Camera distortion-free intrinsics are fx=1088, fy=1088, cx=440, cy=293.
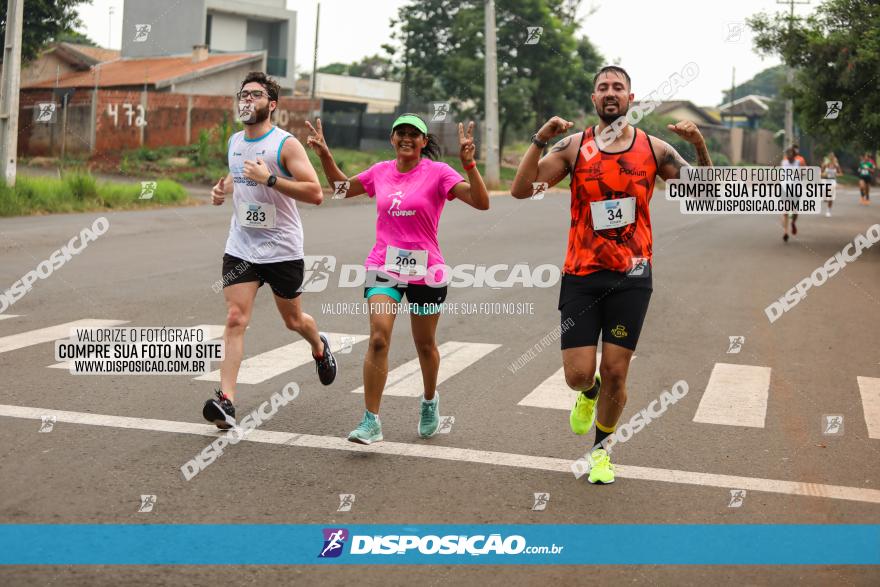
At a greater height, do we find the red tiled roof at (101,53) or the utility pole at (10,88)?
the red tiled roof at (101,53)

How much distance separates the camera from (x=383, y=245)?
21.6 ft

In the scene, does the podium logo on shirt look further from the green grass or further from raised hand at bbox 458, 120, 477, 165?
the green grass

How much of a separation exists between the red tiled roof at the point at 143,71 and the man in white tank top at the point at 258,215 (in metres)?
36.0

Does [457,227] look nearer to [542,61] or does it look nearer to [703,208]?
[703,208]

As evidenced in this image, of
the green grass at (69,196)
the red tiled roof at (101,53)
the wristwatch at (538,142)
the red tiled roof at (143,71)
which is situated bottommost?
the green grass at (69,196)

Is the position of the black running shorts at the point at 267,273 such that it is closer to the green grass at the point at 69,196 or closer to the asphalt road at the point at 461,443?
the asphalt road at the point at 461,443

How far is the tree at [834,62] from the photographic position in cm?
2034

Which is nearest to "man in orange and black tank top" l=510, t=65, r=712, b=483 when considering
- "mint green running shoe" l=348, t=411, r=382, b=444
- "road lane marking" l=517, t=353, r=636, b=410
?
"mint green running shoe" l=348, t=411, r=382, b=444

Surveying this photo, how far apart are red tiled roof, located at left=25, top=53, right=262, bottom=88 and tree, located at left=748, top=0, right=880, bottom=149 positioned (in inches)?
1032

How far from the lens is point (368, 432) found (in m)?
6.57

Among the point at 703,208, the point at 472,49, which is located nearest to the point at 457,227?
the point at 703,208

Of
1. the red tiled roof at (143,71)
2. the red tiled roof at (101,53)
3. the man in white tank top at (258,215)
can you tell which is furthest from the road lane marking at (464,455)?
the red tiled roof at (101,53)

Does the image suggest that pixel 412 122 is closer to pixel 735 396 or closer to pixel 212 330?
pixel 735 396

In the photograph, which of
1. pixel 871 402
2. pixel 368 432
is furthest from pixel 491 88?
pixel 368 432
